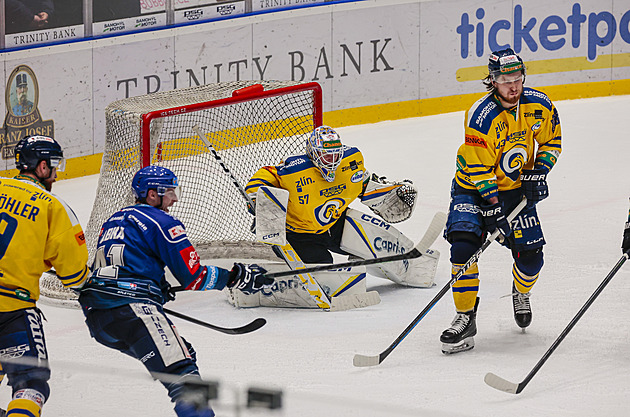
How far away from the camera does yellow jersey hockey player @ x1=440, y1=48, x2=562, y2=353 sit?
173 inches

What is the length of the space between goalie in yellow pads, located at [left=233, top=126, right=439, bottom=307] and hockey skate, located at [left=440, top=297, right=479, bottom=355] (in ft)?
2.75

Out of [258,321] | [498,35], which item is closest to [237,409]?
[258,321]

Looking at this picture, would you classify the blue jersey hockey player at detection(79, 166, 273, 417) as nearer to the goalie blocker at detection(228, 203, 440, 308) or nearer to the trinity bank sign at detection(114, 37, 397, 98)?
the goalie blocker at detection(228, 203, 440, 308)

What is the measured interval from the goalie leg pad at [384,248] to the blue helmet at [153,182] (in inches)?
79.7

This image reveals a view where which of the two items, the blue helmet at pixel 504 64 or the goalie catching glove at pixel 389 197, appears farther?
the goalie catching glove at pixel 389 197

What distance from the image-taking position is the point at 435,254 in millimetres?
5629

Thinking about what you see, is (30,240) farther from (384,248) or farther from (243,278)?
(384,248)

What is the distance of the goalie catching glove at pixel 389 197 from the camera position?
548cm

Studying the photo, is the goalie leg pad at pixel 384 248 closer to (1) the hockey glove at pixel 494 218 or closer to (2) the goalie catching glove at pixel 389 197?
(2) the goalie catching glove at pixel 389 197

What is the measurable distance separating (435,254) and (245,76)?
3.33 m

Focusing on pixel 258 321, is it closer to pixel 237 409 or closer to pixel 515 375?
pixel 515 375

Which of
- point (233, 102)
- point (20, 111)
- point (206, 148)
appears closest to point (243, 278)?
point (233, 102)

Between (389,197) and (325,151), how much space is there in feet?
1.94

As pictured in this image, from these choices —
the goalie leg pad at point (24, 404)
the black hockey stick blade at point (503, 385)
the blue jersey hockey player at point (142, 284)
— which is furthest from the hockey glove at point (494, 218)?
the goalie leg pad at point (24, 404)
